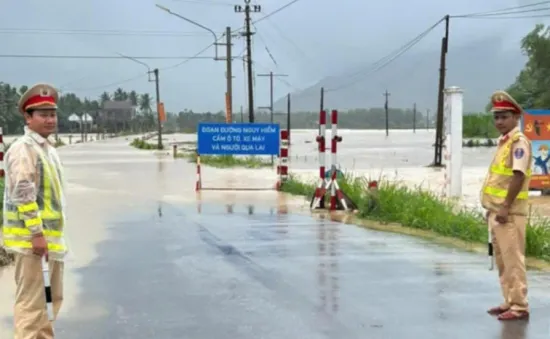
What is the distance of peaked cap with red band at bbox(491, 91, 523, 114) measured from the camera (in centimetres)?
606

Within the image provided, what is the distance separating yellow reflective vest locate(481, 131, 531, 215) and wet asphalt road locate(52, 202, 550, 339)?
926 millimetres

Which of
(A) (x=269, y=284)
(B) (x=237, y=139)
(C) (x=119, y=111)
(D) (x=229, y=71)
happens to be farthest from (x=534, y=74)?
(C) (x=119, y=111)

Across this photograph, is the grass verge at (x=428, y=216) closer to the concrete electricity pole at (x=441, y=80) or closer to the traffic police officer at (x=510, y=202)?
the traffic police officer at (x=510, y=202)

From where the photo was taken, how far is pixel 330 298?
6863 mm

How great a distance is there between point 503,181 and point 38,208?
3623 millimetres

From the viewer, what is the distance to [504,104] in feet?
19.9

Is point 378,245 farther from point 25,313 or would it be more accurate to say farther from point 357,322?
point 25,313

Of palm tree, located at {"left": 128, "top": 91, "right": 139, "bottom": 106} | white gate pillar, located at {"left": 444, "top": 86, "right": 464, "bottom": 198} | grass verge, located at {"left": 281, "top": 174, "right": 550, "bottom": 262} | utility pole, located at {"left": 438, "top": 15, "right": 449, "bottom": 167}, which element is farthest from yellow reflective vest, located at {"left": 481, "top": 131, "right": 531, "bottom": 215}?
palm tree, located at {"left": 128, "top": 91, "right": 139, "bottom": 106}

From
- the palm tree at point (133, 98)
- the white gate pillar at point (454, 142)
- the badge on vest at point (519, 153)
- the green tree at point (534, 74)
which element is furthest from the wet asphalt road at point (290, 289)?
the palm tree at point (133, 98)

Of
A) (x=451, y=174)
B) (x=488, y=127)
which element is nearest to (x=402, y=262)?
(x=451, y=174)

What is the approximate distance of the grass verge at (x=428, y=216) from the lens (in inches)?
360

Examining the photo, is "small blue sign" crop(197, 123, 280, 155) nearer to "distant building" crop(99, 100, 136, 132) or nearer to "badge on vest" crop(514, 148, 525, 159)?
"badge on vest" crop(514, 148, 525, 159)

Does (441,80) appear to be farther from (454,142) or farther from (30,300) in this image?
(30,300)

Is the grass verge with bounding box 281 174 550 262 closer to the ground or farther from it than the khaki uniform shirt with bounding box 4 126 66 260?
closer to the ground
